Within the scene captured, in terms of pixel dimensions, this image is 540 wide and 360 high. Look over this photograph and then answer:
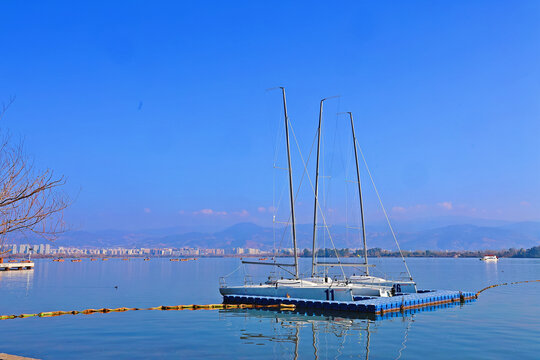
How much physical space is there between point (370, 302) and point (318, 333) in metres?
10.8

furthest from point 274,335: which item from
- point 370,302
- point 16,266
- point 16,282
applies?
point 16,266

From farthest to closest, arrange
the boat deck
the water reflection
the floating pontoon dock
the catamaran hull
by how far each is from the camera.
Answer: the floating pontoon dock
the water reflection
the catamaran hull
the boat deck

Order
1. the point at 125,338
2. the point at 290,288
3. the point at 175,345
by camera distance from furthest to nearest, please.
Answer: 1. the point at 290,288
2. the point at 125,338
3. the point at 175,345

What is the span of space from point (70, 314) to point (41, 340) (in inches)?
513

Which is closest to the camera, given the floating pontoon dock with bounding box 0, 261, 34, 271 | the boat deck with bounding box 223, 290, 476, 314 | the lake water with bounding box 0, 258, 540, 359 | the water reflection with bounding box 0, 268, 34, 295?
the lake water with bounding box 0, 258, 540, 359

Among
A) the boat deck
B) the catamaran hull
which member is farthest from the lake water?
the catamaran hull

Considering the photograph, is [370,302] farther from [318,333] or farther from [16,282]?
[16,282]

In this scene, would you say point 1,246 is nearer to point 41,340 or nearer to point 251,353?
point 251,353

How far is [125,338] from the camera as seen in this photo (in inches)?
1262

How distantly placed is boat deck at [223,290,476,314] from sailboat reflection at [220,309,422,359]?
38.0 inches

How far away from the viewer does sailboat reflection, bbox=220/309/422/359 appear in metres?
28.0

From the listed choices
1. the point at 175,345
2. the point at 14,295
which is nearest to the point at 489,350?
the point at 175,345

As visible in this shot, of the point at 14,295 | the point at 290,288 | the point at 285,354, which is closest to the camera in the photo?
the point at 285,354

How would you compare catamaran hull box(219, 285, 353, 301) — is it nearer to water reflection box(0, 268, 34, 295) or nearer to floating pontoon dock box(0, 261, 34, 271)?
water reflection box(0, 268, 34, 295)
